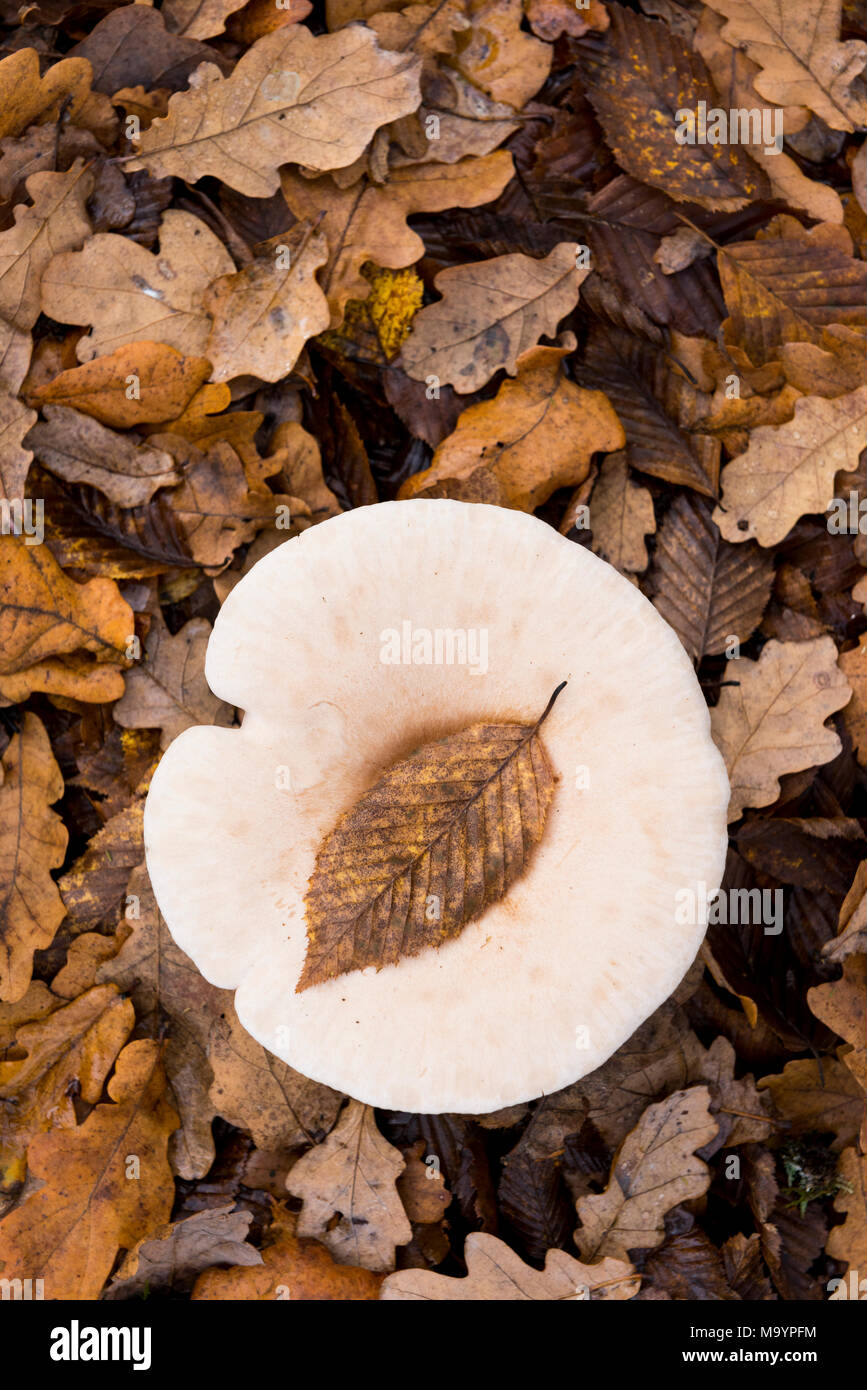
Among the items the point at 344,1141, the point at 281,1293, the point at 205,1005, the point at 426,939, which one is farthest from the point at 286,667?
the point at 281,1293

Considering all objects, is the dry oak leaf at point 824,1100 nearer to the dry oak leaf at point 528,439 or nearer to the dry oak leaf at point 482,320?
the dry oak leaf at point 528,439

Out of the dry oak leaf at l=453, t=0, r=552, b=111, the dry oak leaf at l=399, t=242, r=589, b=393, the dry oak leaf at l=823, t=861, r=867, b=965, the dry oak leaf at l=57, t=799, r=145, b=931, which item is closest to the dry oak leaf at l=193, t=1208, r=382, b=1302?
the dry oak leaf at l=57, t=799, r=145, b=931

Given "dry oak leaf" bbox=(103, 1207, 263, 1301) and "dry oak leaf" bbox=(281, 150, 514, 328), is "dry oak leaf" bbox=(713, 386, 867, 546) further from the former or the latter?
"dry oak leaf" bbox=(103, 1207, 263, 1301)

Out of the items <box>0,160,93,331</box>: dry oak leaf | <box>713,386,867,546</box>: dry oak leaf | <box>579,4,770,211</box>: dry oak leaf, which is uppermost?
<box>579,4,770,211</box>: dry oak leaf

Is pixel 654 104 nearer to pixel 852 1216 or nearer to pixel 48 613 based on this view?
pixel 48 613

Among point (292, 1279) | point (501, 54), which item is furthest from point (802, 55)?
point (292, 1279)

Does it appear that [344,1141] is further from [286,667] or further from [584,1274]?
[286,667]
